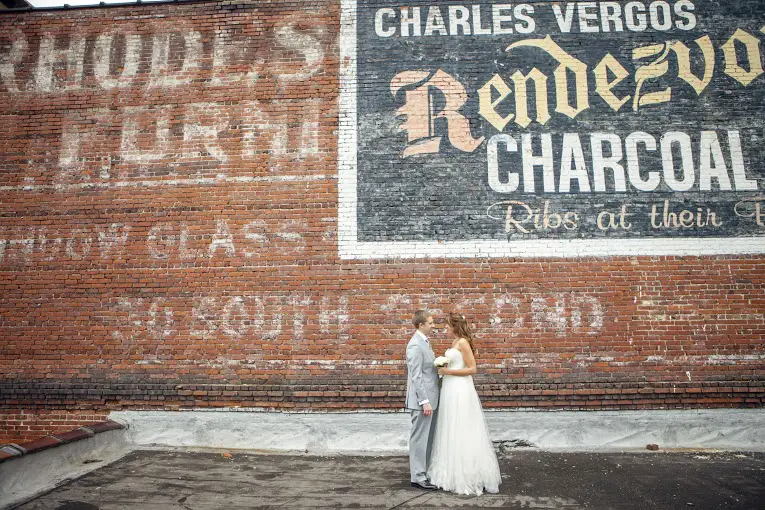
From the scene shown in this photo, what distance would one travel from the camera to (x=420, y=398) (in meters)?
5.30

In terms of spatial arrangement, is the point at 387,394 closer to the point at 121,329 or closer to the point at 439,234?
the point at 439,234

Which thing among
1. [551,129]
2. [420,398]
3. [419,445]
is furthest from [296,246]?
[551,129]

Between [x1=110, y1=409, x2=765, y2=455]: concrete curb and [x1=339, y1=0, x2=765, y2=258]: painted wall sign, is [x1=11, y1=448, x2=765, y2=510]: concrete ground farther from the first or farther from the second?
[x1=339, y1=0, x2=765, y2=258]: painted wall sign

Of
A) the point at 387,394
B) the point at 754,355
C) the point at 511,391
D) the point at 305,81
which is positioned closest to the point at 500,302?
the point at 511,391

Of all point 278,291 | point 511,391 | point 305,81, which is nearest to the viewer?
point 511,391

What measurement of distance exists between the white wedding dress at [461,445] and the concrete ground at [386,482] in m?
0.14

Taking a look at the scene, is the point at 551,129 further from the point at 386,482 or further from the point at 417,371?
the point at 386,482

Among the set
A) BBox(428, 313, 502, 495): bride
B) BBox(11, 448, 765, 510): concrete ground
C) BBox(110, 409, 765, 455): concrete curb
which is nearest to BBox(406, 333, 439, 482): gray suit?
BBox(428, 313, 502, 495): bride

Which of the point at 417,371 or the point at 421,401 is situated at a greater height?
the point at 417,371

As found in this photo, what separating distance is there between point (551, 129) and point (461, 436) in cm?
477

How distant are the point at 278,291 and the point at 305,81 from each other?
3.24m

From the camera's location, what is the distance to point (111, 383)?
723 cm

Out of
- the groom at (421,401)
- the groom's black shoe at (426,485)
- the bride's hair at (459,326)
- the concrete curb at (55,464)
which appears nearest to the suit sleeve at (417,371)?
the groom at (421,401)

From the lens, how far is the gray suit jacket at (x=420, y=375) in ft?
17.5
